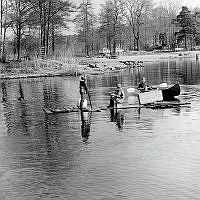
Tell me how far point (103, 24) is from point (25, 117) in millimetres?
94730

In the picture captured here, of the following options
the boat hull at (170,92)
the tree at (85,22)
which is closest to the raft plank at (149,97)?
the boat hull at (170,92)

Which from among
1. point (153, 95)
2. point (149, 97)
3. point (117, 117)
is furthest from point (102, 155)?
point (153, 95)

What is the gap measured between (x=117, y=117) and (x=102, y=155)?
331 inches

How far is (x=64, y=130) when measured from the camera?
72.0 feet

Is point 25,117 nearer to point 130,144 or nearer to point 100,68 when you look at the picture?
point 130,144

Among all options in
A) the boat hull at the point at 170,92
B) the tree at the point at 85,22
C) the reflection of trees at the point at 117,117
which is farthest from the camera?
the tree at the point at 85,22

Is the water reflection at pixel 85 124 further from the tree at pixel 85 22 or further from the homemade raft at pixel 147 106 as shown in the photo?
the tree at pixel 85 22

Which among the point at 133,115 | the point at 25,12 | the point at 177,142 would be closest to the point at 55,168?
the point at 177,142

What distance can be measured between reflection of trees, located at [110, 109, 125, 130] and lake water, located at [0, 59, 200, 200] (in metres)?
0.05

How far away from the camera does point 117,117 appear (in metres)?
25.1

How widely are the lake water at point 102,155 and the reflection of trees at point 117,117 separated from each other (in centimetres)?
5

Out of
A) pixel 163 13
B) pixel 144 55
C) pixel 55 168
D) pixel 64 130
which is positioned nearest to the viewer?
pixel 55 168

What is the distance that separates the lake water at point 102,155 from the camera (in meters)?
13.1

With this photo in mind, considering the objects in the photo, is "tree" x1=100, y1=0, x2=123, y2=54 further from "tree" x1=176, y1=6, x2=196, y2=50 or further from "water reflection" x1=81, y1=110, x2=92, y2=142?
"water reflection" x1=81, y1=110, x2=92, y2=142
